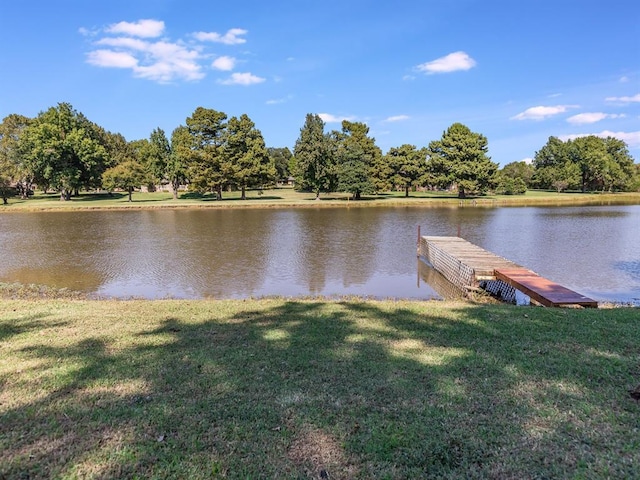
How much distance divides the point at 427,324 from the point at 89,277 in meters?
13.5

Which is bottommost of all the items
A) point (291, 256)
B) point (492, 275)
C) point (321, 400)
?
point (291, 256)

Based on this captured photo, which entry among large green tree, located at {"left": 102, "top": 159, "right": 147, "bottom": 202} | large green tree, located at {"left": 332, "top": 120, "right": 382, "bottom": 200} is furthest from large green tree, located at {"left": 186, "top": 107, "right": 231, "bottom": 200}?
large green tree, located at {"left": 332, "top": 120, "right": 382, "bottom": 200}

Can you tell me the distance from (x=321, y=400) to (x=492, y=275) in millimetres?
10585

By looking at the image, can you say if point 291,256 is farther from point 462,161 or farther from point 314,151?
point 462,161

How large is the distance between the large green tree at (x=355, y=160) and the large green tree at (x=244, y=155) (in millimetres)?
10559

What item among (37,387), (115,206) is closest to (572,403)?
(37,387)

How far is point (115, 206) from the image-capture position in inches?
1996

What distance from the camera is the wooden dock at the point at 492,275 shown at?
A: 995cm

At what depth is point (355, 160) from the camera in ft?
183

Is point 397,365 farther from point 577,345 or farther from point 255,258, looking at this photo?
point 255,258

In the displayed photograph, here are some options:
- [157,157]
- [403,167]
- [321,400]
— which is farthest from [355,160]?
[321,400]

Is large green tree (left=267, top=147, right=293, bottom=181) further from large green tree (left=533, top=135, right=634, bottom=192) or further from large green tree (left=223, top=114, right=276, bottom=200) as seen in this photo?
large green tree (left=533, top=135, right=634, bottom=192)

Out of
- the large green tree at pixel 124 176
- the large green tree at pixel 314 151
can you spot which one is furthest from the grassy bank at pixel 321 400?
the large green tree at pixel 124 176

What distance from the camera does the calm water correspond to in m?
13.8
